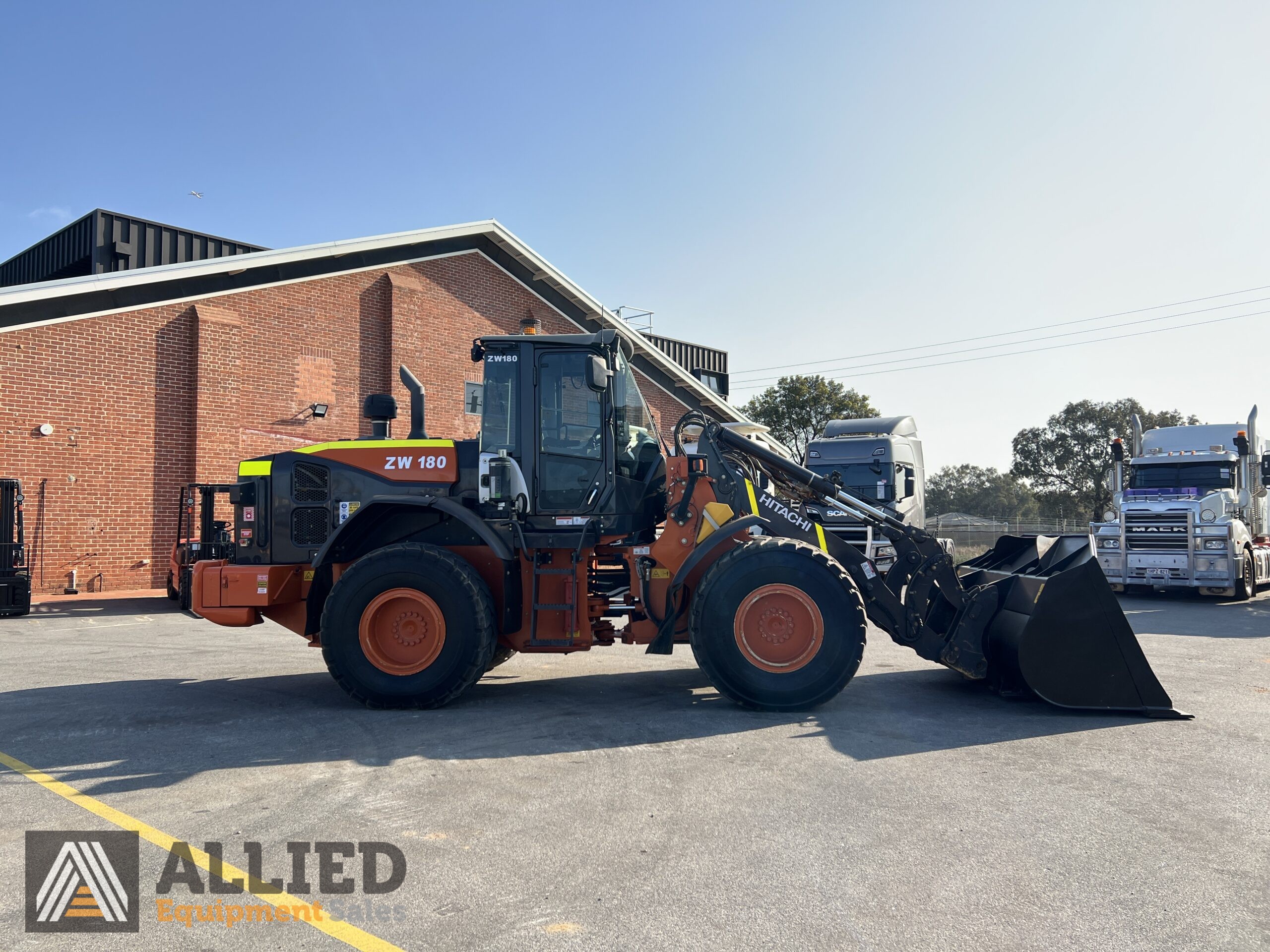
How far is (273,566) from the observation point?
7.56 metres

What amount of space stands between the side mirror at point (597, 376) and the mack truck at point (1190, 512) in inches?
528

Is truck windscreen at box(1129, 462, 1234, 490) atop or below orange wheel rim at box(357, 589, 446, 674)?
atop

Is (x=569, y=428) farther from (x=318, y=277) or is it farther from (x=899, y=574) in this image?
(x=318, y=277)

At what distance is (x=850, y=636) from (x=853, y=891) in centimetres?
320

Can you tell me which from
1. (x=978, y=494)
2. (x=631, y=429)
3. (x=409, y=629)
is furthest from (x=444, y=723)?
(x=978, y=494)

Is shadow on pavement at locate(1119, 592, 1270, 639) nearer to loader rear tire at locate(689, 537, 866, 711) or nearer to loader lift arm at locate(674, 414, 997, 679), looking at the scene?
loader lift arm at locate(674, 414, 997, 679)

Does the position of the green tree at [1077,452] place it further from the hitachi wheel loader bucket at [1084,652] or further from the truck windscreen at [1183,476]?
the hitachi wheel loader bucket at [1084,652]

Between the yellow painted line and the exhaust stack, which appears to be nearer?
the yellow painted line

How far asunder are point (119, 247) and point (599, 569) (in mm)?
17820

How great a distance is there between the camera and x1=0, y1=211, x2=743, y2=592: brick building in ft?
50.8

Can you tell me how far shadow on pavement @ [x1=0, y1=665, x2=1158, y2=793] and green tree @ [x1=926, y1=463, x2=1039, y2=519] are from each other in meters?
65.6

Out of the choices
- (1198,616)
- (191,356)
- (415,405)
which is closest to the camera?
(415,405)

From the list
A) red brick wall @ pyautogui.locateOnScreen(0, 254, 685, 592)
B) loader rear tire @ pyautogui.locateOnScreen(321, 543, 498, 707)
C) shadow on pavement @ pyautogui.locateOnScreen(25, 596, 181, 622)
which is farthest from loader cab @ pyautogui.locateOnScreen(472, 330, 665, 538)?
shadow on pavement @ pyautogui.locateOnScreen(25, 596, 181, 622)

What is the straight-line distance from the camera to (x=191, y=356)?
17.3m
